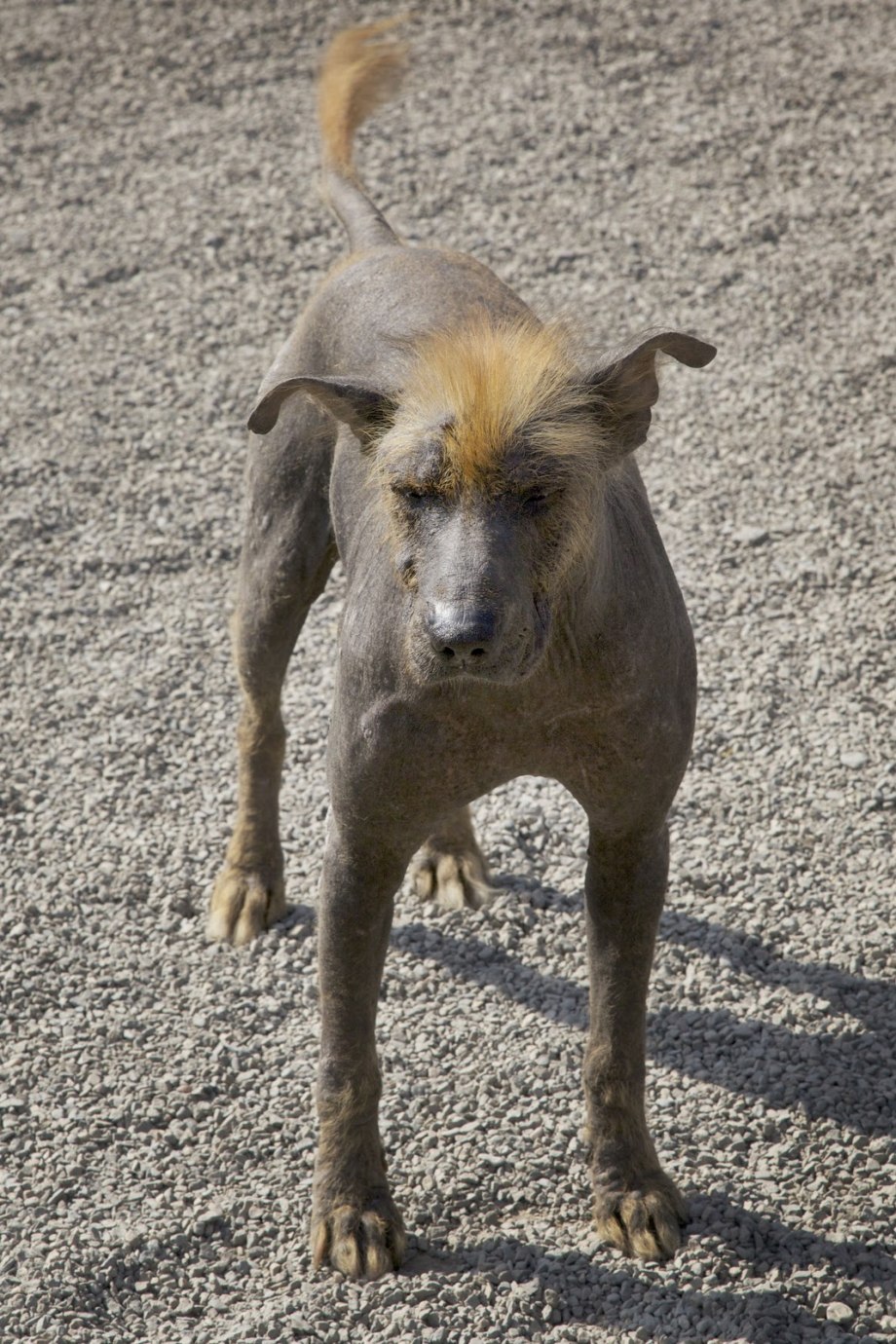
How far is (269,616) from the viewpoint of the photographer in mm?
4312

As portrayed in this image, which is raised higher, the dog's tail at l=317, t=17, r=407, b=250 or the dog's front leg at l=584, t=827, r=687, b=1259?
the dog's tail at l=317, t=17, r=407, b=250

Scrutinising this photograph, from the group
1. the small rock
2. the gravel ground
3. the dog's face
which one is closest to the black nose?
the dog's face

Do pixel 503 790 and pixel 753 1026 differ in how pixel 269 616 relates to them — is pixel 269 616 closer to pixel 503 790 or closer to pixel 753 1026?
pixel 503 790

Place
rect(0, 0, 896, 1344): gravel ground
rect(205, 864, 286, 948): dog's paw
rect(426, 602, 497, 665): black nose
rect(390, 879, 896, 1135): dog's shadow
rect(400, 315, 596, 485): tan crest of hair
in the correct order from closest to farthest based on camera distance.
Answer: rect(426, 602, 497, 665): black nose, rect(400, 315, 596, 485): tan crest of hair, rect(0, 0, 896, 1344): gravel ground, rect(390, 879, 896, 1135): dog's shadow, rect(205, 864, 286, 948): dog's paw

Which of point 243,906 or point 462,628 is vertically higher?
point 462,628

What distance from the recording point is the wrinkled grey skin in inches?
114

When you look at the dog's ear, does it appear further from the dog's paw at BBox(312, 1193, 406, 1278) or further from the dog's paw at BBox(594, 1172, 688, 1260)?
the dog's paw at BBox(312, 1193, 406, 1278)

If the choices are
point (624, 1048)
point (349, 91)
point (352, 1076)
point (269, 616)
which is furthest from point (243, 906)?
point (349, 91)

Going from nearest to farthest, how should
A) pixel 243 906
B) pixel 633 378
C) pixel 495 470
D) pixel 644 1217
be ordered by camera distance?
pixel 495 470 → pixel 633 378 → pixel 644 1217 → pixel 243 906

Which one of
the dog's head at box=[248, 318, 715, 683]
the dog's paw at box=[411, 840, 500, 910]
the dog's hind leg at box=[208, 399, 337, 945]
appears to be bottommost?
the dog's paw at box=[411, 840, 500, 910]

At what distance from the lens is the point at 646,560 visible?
10.9 ft

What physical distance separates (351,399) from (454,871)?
2155mm

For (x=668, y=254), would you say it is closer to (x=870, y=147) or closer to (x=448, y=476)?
(x=870, y=147)

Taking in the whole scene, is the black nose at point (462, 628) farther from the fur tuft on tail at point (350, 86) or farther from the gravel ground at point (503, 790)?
the fur tuft on tail at point (350, 86)
